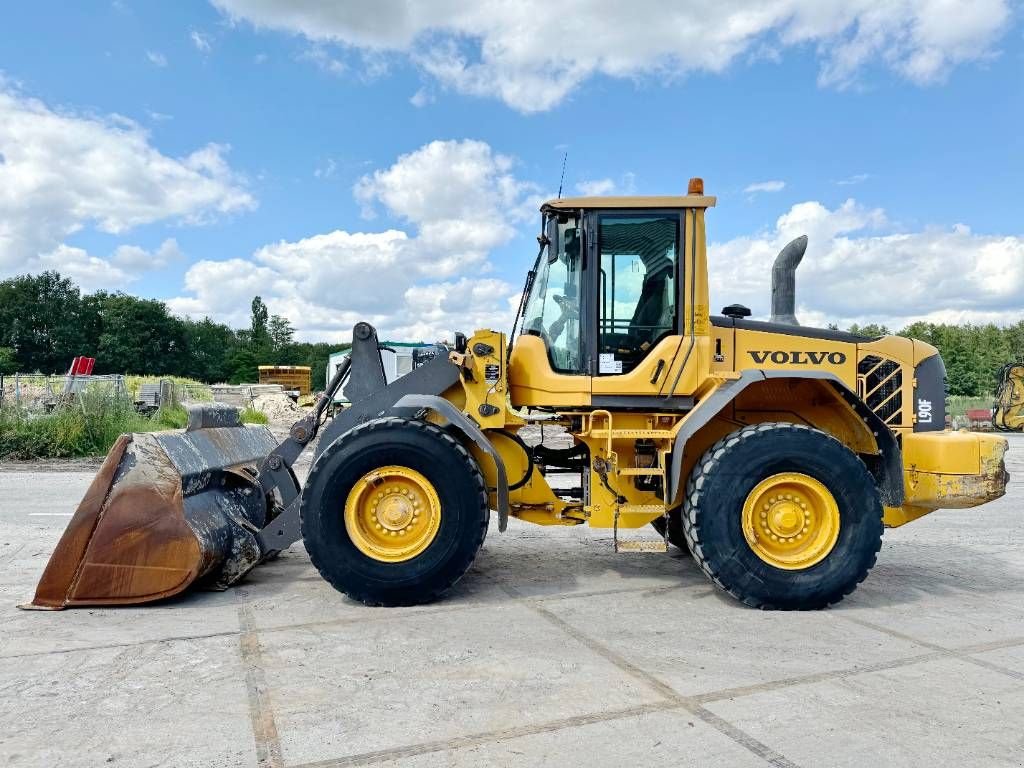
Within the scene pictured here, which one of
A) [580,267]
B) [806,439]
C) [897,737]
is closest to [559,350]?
[580,267]

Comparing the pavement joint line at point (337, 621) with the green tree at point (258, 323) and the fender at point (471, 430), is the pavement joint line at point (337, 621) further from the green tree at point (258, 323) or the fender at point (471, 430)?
the green tree at point (258, 323)

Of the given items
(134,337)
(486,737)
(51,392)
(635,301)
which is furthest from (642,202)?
(134,337)

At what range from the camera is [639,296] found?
5.57 metres

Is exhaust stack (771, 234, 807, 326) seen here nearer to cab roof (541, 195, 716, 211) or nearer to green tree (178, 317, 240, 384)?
cab roof (541, 195, 716, 211)

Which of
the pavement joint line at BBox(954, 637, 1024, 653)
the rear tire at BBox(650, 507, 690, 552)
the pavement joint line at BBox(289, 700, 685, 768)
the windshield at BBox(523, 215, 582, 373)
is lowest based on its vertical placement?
the pavement joint line at BBox(954, 637, 1024, 653)

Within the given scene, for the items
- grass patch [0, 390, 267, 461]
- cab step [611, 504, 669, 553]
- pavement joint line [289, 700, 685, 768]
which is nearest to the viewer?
pavement joint line [289, 700, 685, 768]

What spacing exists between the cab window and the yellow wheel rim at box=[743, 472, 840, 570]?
4.13 ft

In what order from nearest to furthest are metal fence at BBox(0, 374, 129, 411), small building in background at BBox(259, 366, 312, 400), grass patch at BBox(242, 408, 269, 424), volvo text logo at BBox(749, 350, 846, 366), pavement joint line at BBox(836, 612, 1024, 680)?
pavement joint line at BBox(836, 612, 1024, 680) < volvo text logo at BBox(749, 350, 846, 366) < metal fence at BBox(0, 374, 129, 411) < grass patch at BBox(242, 408, 269, 424) < small building in background at BBox(259, 366, 312, 400)

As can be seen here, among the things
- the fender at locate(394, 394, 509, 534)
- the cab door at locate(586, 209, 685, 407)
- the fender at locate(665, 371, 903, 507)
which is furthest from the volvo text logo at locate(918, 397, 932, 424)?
the fender at locate(394, 394, 509, 534)

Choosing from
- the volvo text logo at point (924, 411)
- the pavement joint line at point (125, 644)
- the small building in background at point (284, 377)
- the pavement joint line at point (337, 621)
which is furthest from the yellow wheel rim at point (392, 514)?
the small building in background at point (284, 377)

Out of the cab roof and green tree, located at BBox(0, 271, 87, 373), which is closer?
the cab roof

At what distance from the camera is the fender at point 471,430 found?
16.8 ft

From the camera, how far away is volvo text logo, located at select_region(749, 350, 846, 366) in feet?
18.7

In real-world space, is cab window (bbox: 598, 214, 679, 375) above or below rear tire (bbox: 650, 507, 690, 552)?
above
